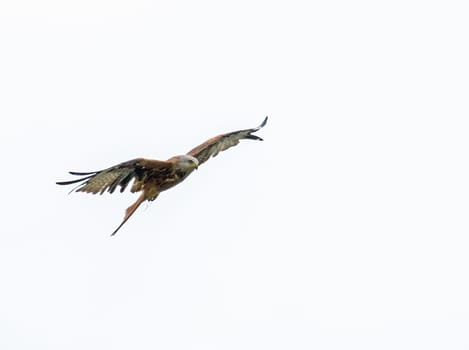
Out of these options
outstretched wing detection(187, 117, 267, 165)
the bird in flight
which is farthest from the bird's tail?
outstretched wing detection(187, 117, 267, 165)

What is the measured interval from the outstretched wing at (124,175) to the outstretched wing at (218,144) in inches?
49.6

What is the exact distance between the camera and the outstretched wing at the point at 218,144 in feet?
65.7

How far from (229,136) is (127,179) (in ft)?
7.28

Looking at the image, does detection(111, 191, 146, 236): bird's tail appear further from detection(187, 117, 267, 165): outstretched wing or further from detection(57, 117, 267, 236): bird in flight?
detection(187, 117, 267, 165): outstretched wing

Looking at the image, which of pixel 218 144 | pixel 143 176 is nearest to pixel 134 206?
pixel 143 176

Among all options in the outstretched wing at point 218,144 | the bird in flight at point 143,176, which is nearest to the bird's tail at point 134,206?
the bird in flight at point 143,176

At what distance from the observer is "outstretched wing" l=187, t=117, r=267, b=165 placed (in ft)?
65.7

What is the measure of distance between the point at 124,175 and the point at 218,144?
2070 millimetres

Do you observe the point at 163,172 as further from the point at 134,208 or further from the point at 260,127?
the point at 260,127

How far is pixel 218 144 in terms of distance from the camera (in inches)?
798

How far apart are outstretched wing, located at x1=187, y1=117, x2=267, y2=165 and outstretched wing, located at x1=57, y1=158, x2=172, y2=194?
1.26 meters

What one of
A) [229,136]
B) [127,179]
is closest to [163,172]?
[127,179]

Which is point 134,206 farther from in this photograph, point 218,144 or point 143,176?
point 218,144

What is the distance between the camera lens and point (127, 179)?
18641 millimetres
